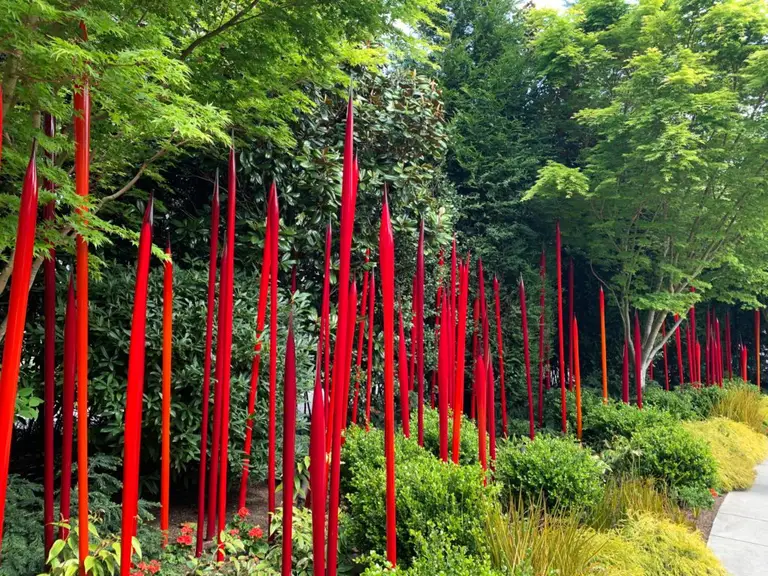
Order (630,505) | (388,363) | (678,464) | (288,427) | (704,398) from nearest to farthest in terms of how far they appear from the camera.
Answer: (288,427)
(388,363)
(630,505)
(678,464)
(704,398)

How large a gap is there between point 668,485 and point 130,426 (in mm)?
3570

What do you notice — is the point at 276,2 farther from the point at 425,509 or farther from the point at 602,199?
the point at 602,199

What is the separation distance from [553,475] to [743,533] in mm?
1406

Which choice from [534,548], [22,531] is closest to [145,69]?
[22,531]

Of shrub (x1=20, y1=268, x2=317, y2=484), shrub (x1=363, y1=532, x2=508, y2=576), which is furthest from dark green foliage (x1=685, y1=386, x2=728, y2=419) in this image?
shrub (x1=20, y1=268, x2=317, y2=484)

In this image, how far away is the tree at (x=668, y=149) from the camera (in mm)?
4770

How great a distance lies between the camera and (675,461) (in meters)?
3.55

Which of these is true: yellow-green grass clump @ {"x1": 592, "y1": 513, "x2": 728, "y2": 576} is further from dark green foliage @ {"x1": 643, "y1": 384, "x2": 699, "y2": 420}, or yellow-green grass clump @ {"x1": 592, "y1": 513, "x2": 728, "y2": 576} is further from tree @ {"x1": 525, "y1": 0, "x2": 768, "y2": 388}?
tree @ {"x1": 525, "y1": 0, "x2": 768, "y2": 388}

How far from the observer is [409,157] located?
4465 millimetres

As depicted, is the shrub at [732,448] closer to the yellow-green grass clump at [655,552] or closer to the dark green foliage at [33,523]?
the yellow-green grass clump at [655,552]

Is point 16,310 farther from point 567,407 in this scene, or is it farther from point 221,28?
point 567,407

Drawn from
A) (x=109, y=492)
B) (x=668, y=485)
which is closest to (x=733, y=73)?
(x=668, y=485)

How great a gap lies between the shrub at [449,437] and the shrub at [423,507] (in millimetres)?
802

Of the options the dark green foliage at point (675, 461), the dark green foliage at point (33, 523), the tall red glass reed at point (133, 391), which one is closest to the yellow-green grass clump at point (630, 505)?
the dark green foliage at point (675, 461)
